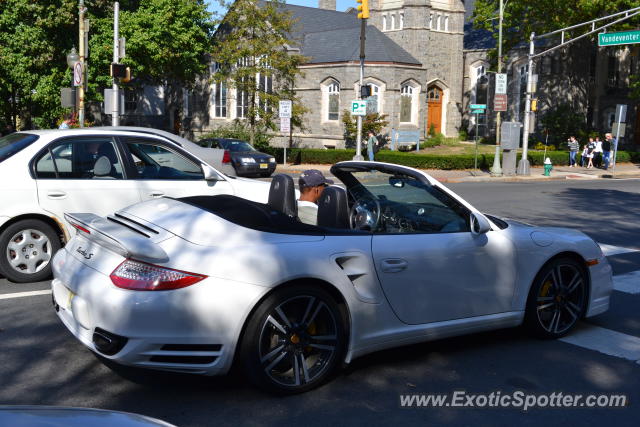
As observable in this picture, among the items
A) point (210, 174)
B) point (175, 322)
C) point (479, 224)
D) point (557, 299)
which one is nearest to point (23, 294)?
point (210, 174)

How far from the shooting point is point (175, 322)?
425 cm

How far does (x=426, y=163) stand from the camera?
34062 mm

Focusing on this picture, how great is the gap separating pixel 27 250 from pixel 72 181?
2.92ft

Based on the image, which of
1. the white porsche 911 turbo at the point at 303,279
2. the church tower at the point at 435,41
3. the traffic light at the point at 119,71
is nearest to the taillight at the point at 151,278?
the white porsche 911 turbo at the point at 303,279

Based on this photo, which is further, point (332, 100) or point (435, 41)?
point (435, 41)

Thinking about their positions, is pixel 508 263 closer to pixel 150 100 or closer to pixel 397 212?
pixel 397 212

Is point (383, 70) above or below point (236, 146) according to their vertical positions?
above

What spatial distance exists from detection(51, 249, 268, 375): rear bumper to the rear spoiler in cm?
23

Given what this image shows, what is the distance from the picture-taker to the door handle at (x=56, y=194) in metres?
7.73

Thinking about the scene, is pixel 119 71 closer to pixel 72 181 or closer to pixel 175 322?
pixel 72 181

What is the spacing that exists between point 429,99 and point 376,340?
43921mm

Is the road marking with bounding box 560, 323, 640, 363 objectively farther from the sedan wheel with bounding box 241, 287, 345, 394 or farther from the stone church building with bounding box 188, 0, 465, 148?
the stone church building with bounding box 188, 0, 465, 148

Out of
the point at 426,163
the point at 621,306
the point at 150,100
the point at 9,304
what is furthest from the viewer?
the point at 150,100

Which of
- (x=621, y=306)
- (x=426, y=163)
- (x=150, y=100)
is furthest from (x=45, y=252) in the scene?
(x=150, y=100)
